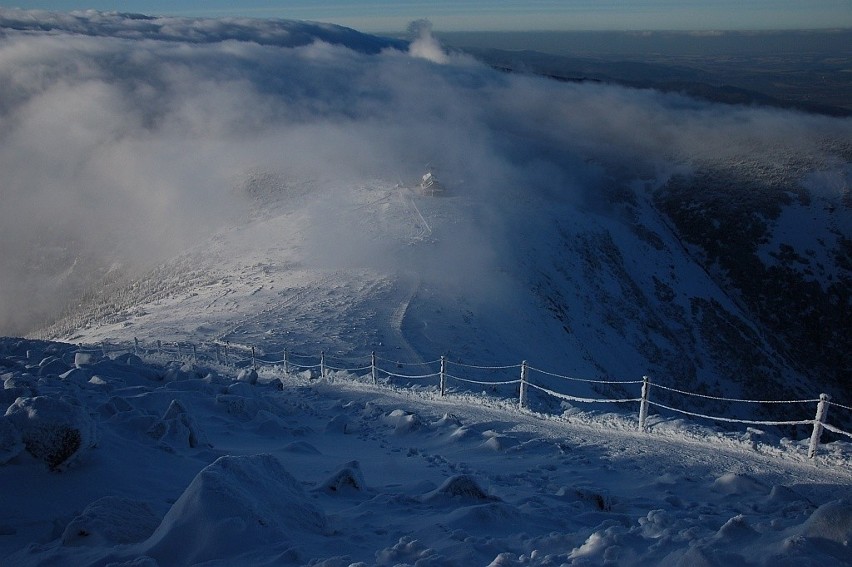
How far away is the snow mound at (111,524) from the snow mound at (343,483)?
190cm

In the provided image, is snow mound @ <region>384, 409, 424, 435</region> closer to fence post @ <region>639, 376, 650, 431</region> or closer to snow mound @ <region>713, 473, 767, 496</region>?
fence post @ <region>639, 376, 650, 431</region>

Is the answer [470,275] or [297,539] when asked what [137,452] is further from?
[470,275]

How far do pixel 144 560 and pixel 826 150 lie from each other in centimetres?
10207

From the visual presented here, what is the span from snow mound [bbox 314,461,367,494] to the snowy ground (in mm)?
25

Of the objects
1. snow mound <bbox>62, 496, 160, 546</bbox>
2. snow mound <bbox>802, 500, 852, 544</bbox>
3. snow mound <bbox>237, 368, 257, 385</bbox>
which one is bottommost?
snow mound <bbox>237, 368, 257, 385</bbox>

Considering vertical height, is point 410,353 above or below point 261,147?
below

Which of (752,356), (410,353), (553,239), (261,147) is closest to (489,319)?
(410,353)

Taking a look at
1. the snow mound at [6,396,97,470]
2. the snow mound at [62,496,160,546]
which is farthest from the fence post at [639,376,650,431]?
the snow mound at [6,396,97,470]

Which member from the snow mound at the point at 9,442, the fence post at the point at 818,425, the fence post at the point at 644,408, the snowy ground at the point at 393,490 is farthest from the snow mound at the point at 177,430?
the fence post at the point at 818,425

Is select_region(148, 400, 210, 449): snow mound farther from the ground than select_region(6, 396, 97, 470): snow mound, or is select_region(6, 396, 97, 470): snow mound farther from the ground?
select_region(6, 396, 97, 470): snow mound

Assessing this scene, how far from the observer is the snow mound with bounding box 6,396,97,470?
5.27m

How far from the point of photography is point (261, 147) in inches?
4117

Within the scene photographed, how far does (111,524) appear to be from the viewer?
4457 millimetres

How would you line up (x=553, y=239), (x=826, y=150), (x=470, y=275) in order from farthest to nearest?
(x=826, y=150), (x=553, y=239), (x=470, y=275)
